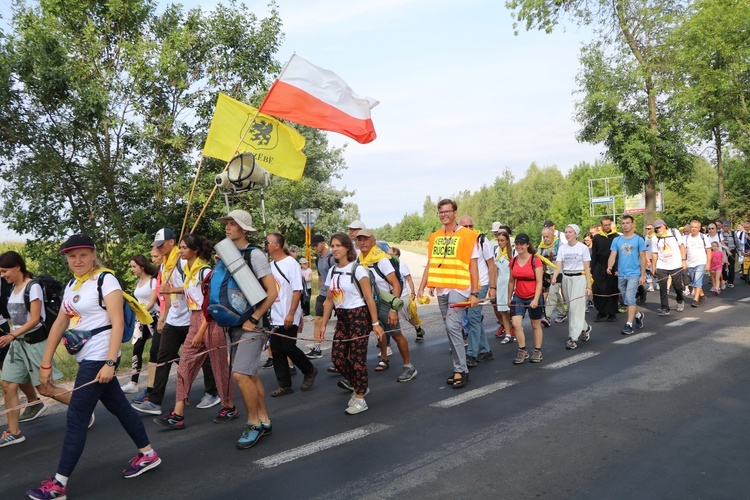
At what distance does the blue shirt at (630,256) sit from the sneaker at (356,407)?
573cm

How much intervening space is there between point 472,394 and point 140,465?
3.29m

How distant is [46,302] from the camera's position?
17.9 ft

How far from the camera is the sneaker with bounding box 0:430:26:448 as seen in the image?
535cm

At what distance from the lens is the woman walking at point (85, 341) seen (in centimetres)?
405

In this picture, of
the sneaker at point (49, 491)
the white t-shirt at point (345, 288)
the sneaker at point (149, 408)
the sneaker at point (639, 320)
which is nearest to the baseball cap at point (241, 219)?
the white t-shirt at point (345, 288)

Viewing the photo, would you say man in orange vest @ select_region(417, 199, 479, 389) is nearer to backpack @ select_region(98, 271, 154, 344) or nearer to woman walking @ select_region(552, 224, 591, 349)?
woman walking @ select_region(552, 224, 591, 349)

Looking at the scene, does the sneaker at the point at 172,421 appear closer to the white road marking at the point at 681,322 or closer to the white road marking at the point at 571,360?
the white road marking at the point at 571,360

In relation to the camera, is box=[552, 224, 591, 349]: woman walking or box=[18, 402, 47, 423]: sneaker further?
box=[552, 224, 591, 349]: woman walking

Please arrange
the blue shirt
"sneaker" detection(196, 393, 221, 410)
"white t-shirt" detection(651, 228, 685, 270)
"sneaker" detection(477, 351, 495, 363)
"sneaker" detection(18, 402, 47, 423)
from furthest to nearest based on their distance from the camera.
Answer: "white t-shirt" detection(651, 228, 685, 270) < the blue shirt < "sneaker" detection(477, 351, 495, 363) < "sneaker" detection(196, 393, 221, 410) < "sneaker" detection(18, 402, 47, 423)

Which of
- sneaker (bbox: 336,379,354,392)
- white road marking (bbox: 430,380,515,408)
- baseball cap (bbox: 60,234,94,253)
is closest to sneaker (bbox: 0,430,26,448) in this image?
baseball cap (bbox: 60,234,94,253)

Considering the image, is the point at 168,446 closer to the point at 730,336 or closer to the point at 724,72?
the point at 730,336

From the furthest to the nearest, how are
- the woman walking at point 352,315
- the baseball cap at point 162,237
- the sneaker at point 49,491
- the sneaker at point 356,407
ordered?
the baseball cap at point 162,237 → the woman walking at point 352,315 → the sneaker at point 356,407 → the sneaker at point 49,491

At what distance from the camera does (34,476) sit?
453cm

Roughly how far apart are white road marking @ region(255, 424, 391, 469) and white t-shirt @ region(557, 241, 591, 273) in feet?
16.3
